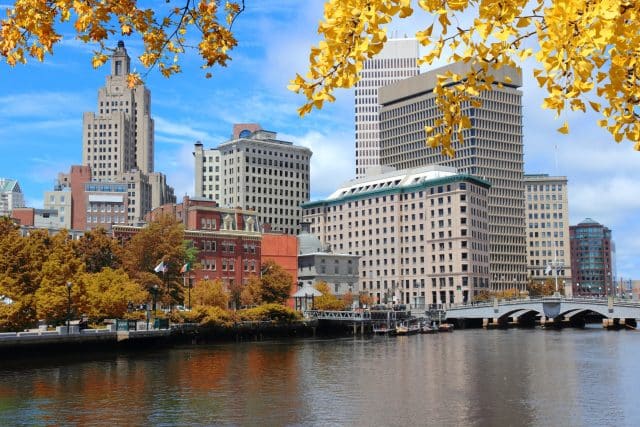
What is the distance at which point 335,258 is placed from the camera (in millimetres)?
176000

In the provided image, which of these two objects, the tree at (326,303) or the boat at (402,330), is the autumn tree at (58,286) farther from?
the tree at (326,303)

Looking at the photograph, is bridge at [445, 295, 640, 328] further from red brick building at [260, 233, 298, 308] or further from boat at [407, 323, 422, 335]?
A: red brick building at [260, 233, 298, 308]

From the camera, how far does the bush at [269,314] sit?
11519 cm

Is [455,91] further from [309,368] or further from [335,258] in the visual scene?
[335,258]

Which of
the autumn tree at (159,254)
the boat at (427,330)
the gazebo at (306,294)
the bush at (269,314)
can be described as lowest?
the boat at (427,330)

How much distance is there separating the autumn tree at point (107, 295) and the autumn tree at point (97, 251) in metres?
19.9

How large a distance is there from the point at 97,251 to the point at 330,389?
238ft

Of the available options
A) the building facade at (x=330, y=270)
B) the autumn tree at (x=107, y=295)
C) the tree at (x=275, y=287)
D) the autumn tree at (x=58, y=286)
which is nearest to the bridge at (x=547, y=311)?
the building facade at (x=330, y=270)

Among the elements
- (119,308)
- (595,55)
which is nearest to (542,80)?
(595,55)

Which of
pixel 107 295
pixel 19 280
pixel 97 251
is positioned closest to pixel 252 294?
pixel 97 251

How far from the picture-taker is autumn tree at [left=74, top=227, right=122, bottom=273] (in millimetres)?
115062

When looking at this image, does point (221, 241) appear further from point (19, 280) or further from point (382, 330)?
point (19, 280)

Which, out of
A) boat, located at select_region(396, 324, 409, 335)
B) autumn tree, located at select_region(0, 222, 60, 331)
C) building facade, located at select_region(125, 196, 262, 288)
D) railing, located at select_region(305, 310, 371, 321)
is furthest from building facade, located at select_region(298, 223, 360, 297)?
autumn tree, located at select_region(0, 222, 60, 331)

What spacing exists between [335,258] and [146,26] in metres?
166
